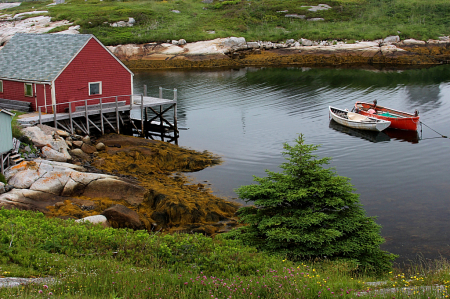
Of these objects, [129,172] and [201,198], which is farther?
[129,172]

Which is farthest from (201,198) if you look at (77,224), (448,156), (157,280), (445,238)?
(448,156)

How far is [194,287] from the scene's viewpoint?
9086 mm

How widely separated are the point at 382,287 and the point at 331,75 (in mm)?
58772

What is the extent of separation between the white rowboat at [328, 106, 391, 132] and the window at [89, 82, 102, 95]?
19493mm

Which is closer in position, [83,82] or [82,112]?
[82,112]

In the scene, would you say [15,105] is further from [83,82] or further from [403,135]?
[403,135]

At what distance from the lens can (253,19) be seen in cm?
9275

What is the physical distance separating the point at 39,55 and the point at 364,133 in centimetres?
2539

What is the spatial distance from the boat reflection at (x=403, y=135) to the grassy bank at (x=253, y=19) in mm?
48457

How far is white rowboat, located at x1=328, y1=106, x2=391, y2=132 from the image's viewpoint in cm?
3562

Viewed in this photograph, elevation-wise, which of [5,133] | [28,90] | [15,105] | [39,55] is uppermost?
[39,55]

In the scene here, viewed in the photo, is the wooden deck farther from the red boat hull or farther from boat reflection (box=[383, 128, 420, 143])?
boat reflection (box=[383, 128, 420, 143])

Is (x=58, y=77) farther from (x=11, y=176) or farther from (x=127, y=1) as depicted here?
(x=127, y=1)

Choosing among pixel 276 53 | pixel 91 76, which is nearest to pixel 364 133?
pixel 91 76
